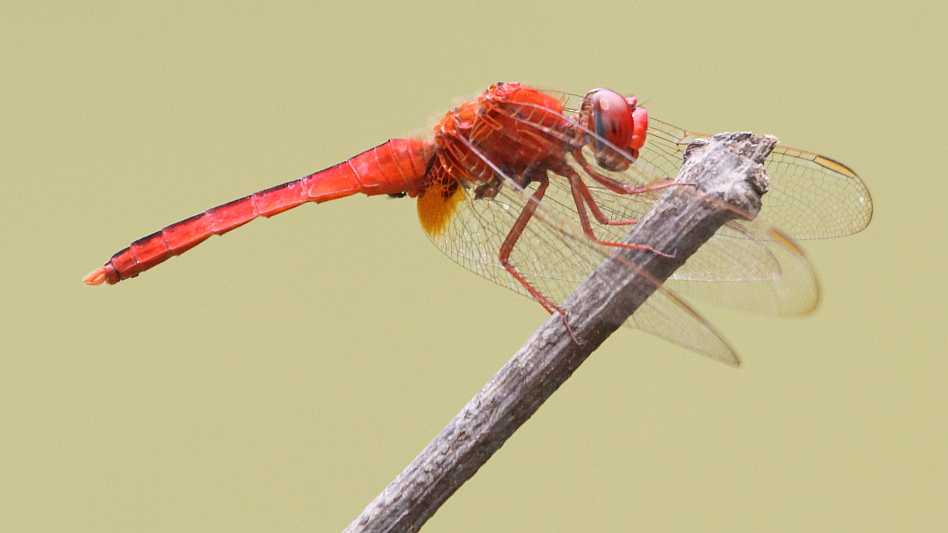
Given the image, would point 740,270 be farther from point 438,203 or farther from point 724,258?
point 438,203

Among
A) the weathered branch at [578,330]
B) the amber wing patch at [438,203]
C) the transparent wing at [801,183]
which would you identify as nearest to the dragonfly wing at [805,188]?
the transparent wing at [801,183]

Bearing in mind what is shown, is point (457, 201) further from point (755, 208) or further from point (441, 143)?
point (755, 208)

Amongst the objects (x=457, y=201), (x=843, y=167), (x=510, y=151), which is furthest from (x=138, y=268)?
(x=843, y=167)

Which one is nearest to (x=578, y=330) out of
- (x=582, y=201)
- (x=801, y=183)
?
(x=582, y=201)

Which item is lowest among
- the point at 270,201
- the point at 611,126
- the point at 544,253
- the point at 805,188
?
the point at 805,188

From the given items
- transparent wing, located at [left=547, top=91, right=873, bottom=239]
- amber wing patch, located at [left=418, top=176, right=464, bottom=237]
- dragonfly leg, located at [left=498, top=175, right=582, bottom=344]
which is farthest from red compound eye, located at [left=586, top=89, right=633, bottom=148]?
amber wing patch, located at [left=418, top=176, right=464, bottom=237]

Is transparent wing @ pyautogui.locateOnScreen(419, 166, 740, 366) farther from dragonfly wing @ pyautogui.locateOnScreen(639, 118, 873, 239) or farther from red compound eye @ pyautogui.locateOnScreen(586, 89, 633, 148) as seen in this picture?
dragonfly wing @ pyautogui.locateOnScreen(639, 118, 873, 239)
